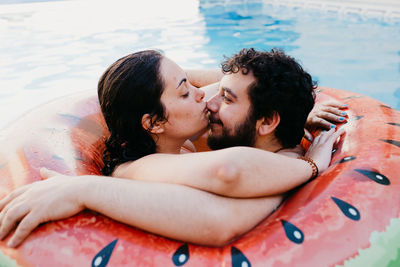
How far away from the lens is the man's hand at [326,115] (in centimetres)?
220

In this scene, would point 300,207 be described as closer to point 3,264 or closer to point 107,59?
point 3,264

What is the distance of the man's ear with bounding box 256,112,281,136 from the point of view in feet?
6.93

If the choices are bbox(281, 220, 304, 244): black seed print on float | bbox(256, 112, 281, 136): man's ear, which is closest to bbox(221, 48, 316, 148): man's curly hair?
bbox(256, 112, 281, 136): man's ear

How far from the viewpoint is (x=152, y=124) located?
197 cm

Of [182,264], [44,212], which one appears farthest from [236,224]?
[44,212]

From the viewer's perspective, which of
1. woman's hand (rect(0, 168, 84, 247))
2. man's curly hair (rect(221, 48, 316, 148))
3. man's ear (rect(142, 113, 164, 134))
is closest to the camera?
woman's hand (rect(0, 168, 84, 247))

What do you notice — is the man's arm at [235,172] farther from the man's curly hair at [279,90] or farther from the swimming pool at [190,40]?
the swimming pool at [190,40]

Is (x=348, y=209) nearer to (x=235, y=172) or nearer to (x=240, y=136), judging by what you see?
(x=235, y=172)

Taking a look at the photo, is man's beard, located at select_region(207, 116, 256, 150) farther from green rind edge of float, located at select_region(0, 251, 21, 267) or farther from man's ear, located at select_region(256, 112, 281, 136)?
green rind edge of float, located at select_region(0, 251, 21, 267)

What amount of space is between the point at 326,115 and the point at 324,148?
411mm

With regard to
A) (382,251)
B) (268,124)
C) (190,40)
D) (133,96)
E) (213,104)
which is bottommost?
(190,40)

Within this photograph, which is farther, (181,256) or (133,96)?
(133,96)

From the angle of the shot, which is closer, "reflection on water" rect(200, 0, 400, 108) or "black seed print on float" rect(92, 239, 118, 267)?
"black seed print on float" rect(92, 239, 118, 267)

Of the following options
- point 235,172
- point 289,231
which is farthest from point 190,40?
point 289,231
